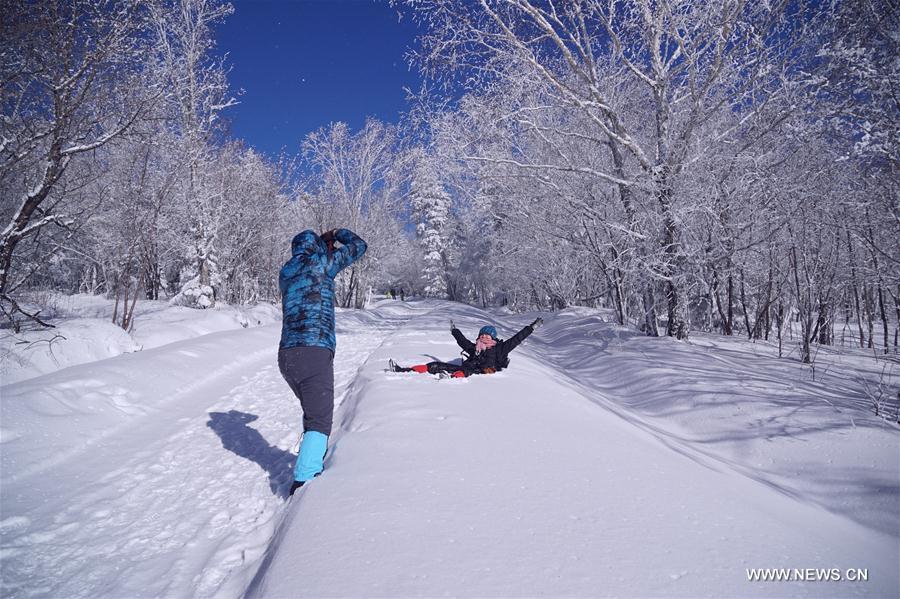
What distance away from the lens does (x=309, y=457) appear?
8.91 ft

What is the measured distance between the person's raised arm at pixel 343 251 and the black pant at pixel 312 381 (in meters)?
0.70

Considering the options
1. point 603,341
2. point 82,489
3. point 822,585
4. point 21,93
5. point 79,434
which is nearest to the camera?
point 822,585

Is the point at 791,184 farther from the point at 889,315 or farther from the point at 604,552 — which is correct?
the point at 889,315

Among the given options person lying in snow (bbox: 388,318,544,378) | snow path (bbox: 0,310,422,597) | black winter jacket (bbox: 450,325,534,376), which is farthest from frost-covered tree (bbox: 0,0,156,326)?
black winter jacket (bbox: 450,325,534,376)

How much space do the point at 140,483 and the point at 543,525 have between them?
121 inches

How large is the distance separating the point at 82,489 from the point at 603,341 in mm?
9144

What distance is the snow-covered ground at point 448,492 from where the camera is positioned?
164 centimetres

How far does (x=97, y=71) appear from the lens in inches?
268

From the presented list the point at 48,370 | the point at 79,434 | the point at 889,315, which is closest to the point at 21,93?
the point at 48,370

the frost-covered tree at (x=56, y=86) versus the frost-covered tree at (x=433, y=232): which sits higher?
the frost-covered tree at (x=433, y=232)

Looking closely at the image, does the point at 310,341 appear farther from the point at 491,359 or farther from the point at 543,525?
the point at 491,359

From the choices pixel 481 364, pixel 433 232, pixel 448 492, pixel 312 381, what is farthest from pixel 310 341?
pixel 433 232

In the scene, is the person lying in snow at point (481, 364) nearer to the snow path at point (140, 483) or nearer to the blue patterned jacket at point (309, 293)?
the snow path at point (140, 483)

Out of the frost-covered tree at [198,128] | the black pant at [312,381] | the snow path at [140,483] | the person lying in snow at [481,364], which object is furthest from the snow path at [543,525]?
the frost-covered tree at [198,128]
